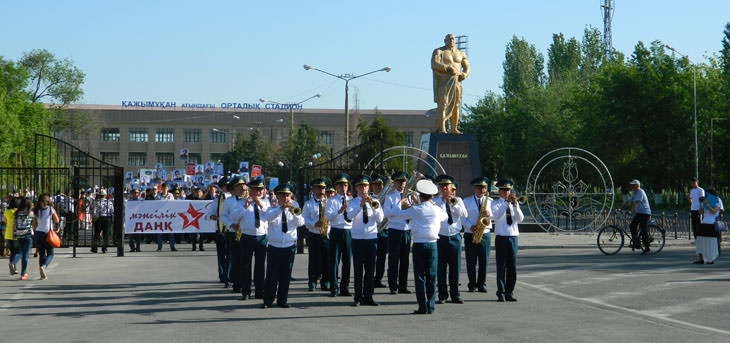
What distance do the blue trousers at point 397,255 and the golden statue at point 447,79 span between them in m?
14.9

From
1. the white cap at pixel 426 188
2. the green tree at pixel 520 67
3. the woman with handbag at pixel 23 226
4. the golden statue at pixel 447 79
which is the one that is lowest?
the woman with handbag at pixel 23 226

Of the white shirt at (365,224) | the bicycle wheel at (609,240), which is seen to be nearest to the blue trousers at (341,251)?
the white shirt at (365,224)

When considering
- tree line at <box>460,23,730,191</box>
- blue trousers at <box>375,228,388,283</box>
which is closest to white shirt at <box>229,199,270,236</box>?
blue trousers at <box>375,228,388,283</box>

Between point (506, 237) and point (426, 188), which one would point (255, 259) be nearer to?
point (426, 188)

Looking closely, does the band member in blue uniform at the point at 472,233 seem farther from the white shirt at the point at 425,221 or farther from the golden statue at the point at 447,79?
the golden statue at the point at 447,79

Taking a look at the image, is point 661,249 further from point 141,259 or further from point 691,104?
point 691,104

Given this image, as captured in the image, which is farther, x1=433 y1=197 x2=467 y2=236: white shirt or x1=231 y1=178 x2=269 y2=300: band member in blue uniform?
x1=231 y1=178 x2=269 y2=300: band member in blue uniform

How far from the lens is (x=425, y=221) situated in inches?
428

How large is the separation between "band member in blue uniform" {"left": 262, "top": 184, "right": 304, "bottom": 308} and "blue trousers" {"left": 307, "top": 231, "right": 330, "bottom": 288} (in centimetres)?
209

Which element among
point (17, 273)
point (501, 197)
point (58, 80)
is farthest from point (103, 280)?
point (58, 80)

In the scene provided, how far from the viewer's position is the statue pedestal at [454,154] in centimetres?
2722

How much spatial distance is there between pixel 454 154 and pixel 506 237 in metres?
15.2

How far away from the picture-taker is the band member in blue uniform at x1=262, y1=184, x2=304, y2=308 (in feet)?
37.1

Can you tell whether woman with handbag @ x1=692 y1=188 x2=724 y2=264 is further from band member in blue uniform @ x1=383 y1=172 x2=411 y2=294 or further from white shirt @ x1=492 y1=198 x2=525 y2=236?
band member in blue uniform @ x1=383 y1=172 x2=411 y2=294
